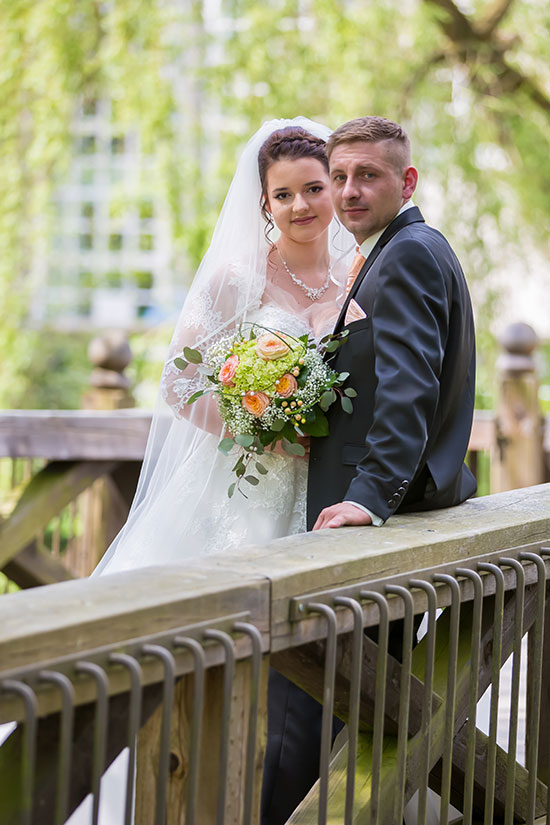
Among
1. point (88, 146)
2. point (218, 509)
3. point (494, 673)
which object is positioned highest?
point (88, 146)

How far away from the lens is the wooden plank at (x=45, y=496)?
15.0 feet

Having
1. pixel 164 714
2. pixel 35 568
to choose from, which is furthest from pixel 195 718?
pixel 35 568

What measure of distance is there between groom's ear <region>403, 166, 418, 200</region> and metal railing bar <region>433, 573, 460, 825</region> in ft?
2.80

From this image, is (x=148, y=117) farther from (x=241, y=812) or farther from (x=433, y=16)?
(x=241, y=812)

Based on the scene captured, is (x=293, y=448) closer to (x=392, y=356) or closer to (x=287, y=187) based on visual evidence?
(x=392, y=356)

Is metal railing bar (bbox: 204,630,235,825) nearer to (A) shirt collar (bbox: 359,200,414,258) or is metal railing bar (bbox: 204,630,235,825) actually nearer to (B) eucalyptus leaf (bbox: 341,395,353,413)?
(B) eucalyptus leaf (bbox: 341,395,353,413)

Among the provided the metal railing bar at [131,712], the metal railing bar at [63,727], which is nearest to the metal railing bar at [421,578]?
the metal railing bar at [131,712]

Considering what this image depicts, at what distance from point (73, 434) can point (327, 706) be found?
3147mm

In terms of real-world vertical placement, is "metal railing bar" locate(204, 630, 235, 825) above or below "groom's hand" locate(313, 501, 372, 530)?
below

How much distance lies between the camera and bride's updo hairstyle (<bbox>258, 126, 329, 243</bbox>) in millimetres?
2537

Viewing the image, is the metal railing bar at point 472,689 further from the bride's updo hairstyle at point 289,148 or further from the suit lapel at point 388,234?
the bride's updo hairstyle at point 289,148

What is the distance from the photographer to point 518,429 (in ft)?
17.3

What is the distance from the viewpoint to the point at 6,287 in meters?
6.18

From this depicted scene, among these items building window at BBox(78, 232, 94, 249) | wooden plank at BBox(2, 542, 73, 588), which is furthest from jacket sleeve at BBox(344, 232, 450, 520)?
building window at BBox(78, 232, 94, 249)
